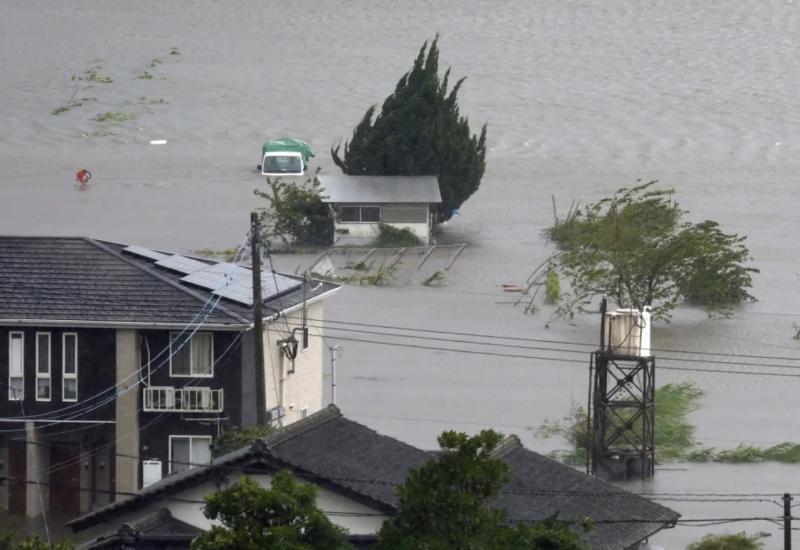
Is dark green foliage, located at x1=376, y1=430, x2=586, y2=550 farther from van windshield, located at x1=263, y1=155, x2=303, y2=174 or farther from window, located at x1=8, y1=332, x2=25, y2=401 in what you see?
van windshield, located at x1=263, y1=155, x2=303, y2=174

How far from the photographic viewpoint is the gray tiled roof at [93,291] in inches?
747

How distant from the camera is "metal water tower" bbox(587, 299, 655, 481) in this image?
2062 centimetres

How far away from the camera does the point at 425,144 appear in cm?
3903

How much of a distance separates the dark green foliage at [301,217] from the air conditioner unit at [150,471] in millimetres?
18746

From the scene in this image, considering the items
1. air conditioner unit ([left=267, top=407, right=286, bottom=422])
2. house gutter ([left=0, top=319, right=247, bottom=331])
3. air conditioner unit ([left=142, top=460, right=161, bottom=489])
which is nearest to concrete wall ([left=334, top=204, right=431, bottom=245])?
air conditioner unit ([left=267, top=407, right=286, bottom=422])

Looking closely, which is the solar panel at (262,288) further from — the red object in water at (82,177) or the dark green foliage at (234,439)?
the red object in water at (82,177)

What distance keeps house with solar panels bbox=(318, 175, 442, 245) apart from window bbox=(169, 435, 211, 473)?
18599mm

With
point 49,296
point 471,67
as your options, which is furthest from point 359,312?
point 471,67

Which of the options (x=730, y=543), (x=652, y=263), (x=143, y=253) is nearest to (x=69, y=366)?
(x=143, y=253)

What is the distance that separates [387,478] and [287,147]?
33408 mm

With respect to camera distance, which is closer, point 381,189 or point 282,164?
point 381,189

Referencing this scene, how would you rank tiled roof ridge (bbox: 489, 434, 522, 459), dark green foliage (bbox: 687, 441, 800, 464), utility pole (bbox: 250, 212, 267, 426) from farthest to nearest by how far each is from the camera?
dark green foliage (bbox: 687, 441, 800, 464) → utility pole (bbox: 250, 212, 267, 426) → tiled roof ridge (bbox: 489, 434, 522, 459)

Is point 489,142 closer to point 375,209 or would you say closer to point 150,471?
point 375,209

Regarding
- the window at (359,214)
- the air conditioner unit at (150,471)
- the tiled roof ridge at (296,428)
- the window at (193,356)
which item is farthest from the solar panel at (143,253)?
the window at (359,214)
